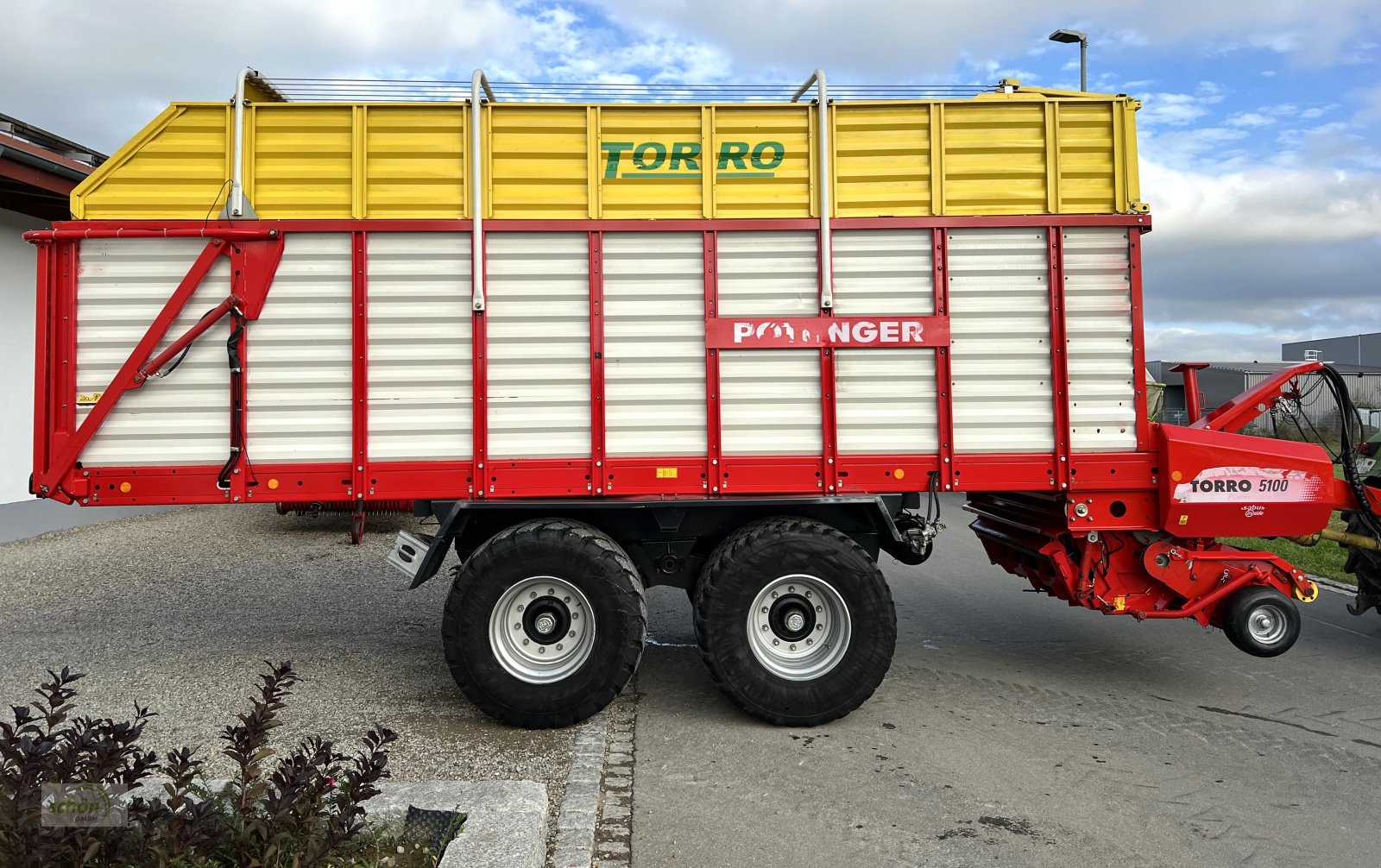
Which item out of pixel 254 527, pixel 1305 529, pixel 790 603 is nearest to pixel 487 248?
pixel 790 603

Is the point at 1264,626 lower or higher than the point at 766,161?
lower

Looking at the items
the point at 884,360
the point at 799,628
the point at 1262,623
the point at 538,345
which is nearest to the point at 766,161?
the point at 884,360

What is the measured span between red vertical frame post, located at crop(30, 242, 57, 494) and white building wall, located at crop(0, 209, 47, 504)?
23.1 ft

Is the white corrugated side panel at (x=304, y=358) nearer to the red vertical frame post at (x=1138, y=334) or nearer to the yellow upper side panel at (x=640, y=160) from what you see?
the yellow upper side panel at (x=640, y=160)

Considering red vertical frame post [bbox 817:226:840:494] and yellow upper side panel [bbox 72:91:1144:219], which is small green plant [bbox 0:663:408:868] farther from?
yellow upper side panel [bbox 72:91:1144:219]

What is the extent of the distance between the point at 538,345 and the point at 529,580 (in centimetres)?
130

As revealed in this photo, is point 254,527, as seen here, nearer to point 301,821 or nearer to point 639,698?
point 639,698

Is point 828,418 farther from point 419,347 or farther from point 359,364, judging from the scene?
point 359,364

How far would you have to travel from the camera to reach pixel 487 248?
462 cm

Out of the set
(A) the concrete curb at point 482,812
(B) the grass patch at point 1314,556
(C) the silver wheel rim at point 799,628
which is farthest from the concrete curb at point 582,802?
(B) the grass patch at point 1314,556

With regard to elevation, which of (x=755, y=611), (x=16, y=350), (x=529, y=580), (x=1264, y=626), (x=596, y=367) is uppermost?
(x=16, y=350)

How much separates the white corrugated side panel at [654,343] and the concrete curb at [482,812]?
1.93 metres

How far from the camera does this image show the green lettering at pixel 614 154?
471cm

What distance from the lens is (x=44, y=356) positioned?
173 inches
